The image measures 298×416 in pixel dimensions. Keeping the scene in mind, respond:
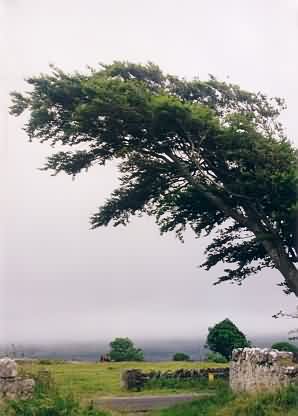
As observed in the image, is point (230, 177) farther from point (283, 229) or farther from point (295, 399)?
point (295, 399)

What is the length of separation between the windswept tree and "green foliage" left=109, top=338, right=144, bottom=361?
3233mm

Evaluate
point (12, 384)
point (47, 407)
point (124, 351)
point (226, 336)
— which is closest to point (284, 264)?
point (226, 336)

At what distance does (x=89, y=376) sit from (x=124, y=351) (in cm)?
287

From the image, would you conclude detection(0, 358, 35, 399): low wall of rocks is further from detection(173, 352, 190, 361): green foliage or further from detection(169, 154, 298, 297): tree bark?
detection(173, 352, 190, 361): green foliage

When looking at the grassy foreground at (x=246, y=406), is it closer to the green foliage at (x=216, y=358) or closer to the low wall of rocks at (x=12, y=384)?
the low wall of rocks at (x=12, y=384)

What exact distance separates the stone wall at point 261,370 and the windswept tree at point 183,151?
3.36 metres

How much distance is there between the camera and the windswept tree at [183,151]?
15.2m

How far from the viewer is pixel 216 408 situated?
11086 millimetres

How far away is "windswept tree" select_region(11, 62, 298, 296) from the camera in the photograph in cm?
1521

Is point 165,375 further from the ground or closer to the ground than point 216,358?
closer to the ground

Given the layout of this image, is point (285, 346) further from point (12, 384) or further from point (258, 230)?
point (12, 384)

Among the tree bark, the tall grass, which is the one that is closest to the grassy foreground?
the tall grass

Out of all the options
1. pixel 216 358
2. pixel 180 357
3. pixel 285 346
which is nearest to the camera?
pixel 285 346

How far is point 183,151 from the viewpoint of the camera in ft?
54.7
